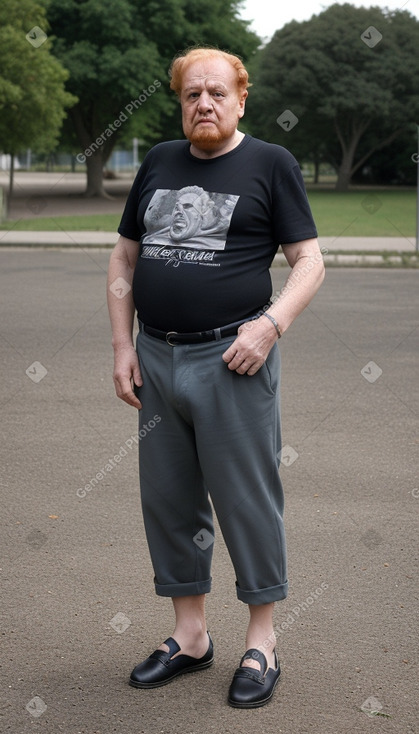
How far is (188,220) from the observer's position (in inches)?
125

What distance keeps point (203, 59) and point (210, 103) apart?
14cm

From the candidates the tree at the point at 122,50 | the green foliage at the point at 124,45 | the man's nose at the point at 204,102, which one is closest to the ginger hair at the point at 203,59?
the man's nose at the point at 204,102

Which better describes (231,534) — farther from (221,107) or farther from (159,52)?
(159,52)

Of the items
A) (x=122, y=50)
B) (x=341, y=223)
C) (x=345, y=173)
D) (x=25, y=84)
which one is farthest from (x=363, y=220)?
(x=345, y=173)

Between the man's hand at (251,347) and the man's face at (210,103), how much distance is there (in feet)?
1.79

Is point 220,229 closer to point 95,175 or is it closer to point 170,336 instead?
point 170,336

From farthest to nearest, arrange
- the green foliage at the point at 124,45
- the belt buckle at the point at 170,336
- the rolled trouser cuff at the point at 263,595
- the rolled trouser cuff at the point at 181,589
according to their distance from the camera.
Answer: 1. the green foliage at the point at 124,45
2. the rolled trouser cuff at the point at 181,589
3. the rolled trouser cuff at the point at 263,595
4. the belt buckle at the point at 170,336

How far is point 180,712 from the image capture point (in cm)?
323

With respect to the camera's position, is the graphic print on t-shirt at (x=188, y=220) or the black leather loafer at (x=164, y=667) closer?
the graphic print on t-shirt at (x=188, y=220)

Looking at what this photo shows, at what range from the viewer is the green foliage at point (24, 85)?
97.8 feet

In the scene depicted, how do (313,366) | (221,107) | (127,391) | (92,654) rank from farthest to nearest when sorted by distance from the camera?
(313,366) → (92,654) → (127,391) → (221,107)

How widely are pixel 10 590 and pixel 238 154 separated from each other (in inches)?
79.2

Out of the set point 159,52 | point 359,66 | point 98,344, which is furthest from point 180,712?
point 359,66

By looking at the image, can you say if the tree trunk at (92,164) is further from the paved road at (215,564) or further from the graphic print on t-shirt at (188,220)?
the graphic print on t-shirt at (188,220)
